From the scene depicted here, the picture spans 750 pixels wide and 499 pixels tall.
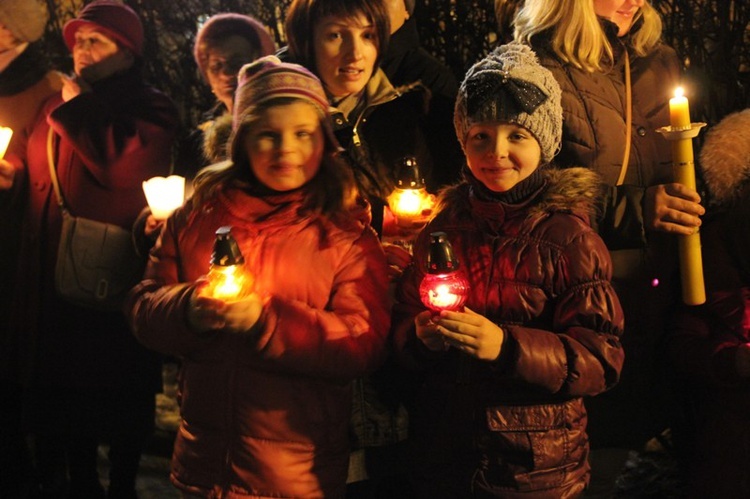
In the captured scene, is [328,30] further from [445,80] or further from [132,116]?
[132,116]

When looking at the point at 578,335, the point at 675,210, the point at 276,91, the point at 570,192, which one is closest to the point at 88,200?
the point at 276,91

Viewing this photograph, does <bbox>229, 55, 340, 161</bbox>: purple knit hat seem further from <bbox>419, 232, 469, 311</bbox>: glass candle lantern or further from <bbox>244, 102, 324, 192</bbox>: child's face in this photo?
<bbox>419, 232, 469, 311</bbox>: glass candle lantern

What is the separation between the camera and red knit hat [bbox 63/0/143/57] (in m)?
3.80

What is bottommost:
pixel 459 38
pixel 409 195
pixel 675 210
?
pixel 675 210

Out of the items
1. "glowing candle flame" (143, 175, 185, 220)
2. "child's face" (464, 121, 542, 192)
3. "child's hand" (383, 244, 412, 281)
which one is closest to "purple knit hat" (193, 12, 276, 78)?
"glowing candle flame" (143, 175, 185, 220)

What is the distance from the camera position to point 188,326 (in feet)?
8.53

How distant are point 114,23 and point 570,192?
7.96 feet

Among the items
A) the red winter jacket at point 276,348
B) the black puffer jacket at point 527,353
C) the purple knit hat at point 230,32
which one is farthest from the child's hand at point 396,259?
the purple knit hat at point 230,32

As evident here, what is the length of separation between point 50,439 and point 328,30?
2.62 meters

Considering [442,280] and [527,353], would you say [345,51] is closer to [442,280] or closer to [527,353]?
[442,280]

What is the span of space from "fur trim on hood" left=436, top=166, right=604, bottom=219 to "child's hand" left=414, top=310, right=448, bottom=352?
1.68 ft

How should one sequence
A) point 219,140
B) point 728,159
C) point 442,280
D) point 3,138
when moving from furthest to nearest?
point 3,138
point 219,140
point 728,159
point 442,280

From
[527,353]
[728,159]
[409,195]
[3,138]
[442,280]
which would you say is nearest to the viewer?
[442,280]

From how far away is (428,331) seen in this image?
244cm
